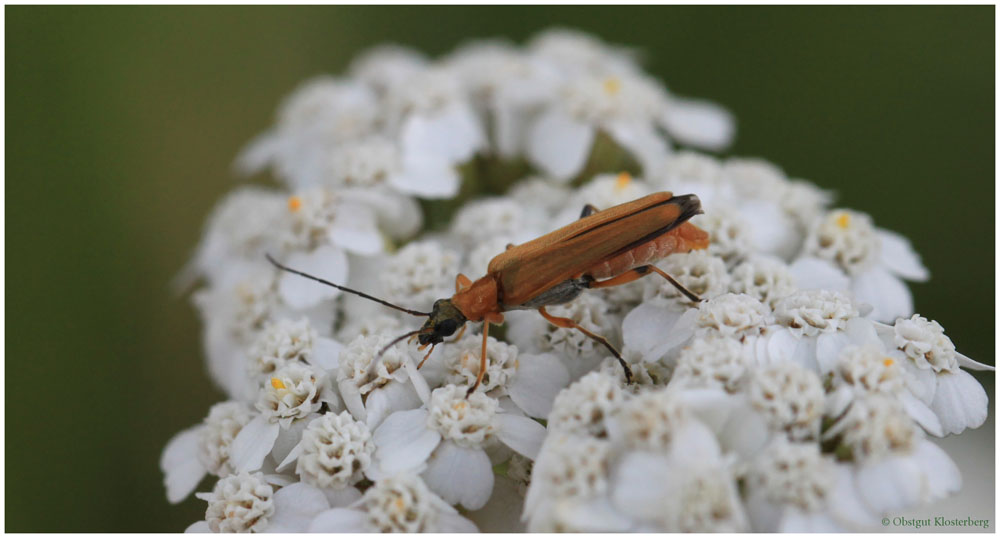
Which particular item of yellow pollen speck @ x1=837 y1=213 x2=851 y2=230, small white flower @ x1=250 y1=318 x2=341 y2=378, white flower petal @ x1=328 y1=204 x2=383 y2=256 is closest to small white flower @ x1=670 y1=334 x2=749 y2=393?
yellow pollen speck @ x1=837 y1=213 x2=851 y2=230

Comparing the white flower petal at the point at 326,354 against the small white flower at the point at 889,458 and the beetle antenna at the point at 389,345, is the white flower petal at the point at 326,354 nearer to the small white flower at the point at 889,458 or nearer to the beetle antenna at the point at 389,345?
the beetle antenna at the point at 389,345

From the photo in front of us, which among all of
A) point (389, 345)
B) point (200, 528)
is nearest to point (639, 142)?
point (389, 345)

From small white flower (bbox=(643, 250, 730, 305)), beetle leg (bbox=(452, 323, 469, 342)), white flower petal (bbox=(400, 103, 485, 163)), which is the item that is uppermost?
white flower petal (bbox=(400, 103, 485, 163))

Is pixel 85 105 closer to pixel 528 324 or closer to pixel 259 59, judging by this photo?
pixel 259 59

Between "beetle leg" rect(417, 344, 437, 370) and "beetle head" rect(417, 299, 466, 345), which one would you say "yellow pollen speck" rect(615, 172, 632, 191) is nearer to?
"beetle head" rect(417, 299, 466, 345)

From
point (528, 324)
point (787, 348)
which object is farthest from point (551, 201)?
point (787, 348)

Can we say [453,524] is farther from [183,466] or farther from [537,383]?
[183,466]
